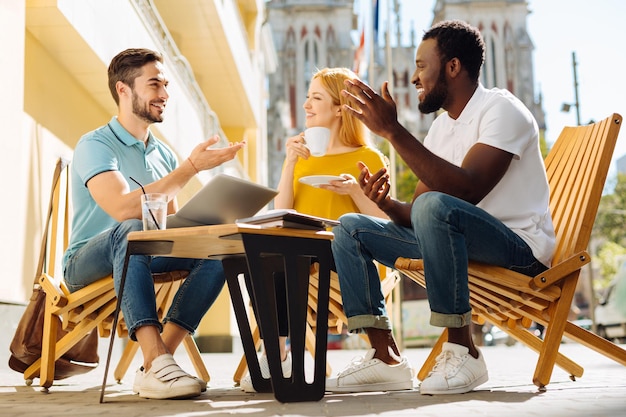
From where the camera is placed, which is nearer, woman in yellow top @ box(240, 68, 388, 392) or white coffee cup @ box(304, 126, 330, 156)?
white coffee cup @ box(304, 126, 330, 156)

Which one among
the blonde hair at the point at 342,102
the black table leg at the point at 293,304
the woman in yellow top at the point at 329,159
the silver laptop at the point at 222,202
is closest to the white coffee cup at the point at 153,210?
the silver laptop at the point at 222,202

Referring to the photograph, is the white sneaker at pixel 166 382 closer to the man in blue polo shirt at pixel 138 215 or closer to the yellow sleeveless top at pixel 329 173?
the man in blue polo shirt at pixel 138 215

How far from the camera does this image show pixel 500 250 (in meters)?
3.30

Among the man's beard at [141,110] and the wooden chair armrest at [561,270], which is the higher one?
the man's beard at [141,110]

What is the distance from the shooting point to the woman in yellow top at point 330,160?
4.59m

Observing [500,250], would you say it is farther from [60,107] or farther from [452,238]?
[60,107]

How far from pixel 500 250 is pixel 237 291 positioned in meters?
1.16

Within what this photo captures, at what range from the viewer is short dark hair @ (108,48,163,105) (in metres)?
4.24

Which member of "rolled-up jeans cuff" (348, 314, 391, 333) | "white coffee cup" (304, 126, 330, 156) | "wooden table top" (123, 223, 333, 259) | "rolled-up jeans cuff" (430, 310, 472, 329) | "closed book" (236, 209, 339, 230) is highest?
"white coffee cup" (304, 126, 330, 156)

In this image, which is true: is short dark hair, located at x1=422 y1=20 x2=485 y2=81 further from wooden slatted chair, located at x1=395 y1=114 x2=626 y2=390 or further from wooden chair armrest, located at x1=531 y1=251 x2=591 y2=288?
wooden chair armrest, located at x1=531 y1=251 x2=591 y2=288

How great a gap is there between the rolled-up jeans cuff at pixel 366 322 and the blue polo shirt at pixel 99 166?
1153 mm

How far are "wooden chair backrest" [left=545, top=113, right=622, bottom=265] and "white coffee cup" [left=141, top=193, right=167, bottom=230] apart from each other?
158cm

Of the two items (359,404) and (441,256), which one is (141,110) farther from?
(359,404)

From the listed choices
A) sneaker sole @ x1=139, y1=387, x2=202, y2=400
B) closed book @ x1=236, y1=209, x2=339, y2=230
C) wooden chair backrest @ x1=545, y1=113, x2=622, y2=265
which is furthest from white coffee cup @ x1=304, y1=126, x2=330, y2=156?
sneaker sole @ x1=139, y1=387, x2=202, y2=400
